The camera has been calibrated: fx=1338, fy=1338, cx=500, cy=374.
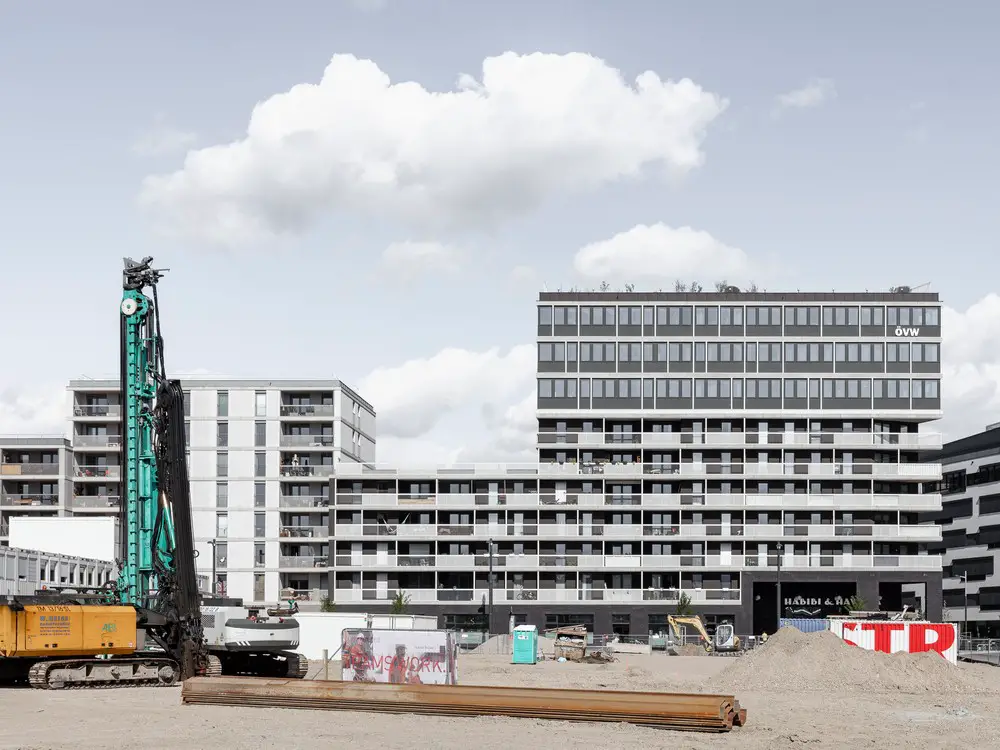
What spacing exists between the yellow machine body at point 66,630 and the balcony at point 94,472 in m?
78.1

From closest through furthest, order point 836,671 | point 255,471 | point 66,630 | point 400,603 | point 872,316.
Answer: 1. point 66,630
2. point 836,671
3. point 400,603
4. point 872,316
5. point 255,471

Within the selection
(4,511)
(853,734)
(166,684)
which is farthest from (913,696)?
(4,511)

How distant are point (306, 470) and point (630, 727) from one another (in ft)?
273

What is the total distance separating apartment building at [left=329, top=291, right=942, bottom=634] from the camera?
103688 millimetres

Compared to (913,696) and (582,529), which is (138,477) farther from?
(582,529)

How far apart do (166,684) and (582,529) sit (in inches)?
2716

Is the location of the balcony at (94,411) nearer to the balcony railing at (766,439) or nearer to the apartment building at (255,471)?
the apartment building at (255,471)

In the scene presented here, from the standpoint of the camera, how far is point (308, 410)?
112m

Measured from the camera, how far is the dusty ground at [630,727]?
26.9 meters

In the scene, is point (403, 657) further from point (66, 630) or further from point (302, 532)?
point (302, 532)

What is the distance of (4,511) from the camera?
110375mm

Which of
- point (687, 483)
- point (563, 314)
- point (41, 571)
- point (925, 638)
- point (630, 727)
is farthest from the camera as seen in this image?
point (563, 314)

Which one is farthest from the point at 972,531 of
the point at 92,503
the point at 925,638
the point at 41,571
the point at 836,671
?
the point at 41,571

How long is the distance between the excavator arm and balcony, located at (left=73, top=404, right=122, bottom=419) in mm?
76808
